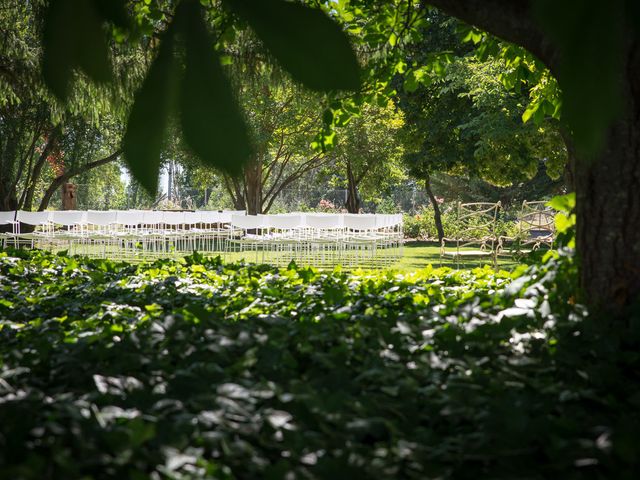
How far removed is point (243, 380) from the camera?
1.85m

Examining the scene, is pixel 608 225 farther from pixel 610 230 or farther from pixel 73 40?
pixel 73 40

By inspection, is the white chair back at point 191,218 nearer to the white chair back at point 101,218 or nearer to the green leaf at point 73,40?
the white chair back at point 101,218

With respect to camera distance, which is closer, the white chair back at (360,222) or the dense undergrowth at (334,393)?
the dense undergrowth at (334,393)

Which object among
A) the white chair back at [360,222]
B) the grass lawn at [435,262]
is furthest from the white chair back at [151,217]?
the grass lawn at [435,262]

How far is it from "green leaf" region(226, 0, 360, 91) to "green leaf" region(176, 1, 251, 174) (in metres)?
0.06

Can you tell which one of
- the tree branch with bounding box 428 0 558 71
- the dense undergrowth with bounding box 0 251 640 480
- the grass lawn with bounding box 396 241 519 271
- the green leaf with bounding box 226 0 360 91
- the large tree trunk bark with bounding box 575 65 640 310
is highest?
the tree branch with bounding box 428 0 558 71

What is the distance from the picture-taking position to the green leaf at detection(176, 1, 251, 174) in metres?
0.75

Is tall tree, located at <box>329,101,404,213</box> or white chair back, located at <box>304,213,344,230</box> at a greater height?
tall tree, located at <box>329,101,404,213</box>

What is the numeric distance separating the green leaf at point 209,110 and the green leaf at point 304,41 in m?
0.06

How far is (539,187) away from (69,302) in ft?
91.5

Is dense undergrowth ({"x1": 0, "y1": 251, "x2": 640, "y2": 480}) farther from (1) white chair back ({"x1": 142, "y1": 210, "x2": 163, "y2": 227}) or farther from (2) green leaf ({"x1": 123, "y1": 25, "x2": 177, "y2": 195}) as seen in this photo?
(1) white chair back ({"x1": 142, "y1": 210, "x2": 163, "y2": 227})

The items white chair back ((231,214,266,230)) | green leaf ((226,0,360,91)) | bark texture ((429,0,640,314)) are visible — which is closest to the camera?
green leaf ((226,0,360,91))

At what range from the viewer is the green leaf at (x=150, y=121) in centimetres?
76

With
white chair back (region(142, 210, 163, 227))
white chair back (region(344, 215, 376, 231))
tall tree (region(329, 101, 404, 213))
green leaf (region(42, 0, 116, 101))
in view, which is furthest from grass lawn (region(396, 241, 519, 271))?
green leaf (region(42, 0, 116, 101))
